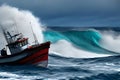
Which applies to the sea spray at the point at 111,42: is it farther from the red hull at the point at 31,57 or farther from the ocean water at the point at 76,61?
the red hull at the point at 31,57

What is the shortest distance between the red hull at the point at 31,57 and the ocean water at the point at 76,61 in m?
1.30

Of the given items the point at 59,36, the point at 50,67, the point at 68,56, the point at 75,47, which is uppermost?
the point at 59,36

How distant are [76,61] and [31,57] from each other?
856 centimetres

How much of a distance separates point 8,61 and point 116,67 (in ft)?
45.1

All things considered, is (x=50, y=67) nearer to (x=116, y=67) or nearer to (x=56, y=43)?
(x=116, y=67)

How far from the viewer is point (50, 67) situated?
54.1 meters

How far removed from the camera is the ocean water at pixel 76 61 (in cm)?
4550

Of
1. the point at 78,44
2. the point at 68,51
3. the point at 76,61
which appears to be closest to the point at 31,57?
the point at 76,61

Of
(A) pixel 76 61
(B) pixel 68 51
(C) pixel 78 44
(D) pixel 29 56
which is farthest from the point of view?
(C) pixel 78 44

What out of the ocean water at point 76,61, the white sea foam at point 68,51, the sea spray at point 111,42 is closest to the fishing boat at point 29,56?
the ocean water at point 76,61

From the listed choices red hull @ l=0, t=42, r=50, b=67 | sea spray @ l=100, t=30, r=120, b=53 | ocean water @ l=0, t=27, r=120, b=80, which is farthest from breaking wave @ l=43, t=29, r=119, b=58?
red hull @ l=0, t=42, r=50, b=67

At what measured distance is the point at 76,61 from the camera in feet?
205

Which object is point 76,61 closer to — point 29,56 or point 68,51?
point 29,56

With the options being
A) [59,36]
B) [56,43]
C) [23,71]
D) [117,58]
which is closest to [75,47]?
[56,43]
